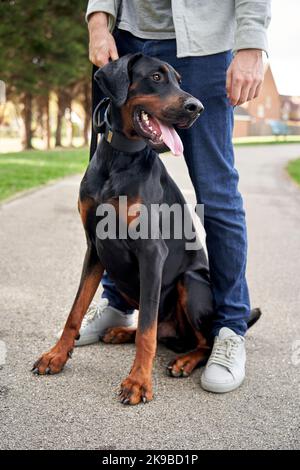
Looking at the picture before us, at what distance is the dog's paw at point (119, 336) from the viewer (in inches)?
138

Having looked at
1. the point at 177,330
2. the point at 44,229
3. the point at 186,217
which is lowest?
the point at 44,229

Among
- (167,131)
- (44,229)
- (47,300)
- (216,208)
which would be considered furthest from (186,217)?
(44,229)

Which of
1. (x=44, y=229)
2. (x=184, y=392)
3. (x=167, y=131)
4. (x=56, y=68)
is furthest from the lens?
(x=56, y=68)

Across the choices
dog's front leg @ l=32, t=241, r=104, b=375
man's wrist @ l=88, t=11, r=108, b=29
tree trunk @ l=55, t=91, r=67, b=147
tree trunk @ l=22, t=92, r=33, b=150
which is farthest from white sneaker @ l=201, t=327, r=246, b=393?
tree trunk @ l=55, t=91, r=67, b=147

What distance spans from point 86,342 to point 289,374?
1.13 meters

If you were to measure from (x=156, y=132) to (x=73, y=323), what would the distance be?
1.06 metres

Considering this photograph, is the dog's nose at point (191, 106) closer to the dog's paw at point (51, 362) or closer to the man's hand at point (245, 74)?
the man's hand at point (245, 74)

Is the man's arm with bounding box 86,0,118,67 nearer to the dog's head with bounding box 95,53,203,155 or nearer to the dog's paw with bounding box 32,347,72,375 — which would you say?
the dog's head with bounding box 95,53,203,155

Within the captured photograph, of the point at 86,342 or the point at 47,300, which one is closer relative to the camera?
the point at 86,342

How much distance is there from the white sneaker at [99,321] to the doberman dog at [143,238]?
14.7 inches

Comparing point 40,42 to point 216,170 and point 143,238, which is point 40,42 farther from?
point 143,238

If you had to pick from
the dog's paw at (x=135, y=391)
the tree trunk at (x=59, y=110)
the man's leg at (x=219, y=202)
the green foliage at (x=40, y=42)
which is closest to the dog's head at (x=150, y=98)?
the man's leg at (x=219, y=202)

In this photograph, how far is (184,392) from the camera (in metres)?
2.92

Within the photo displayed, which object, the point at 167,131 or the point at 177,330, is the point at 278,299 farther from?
the point at 167,131
